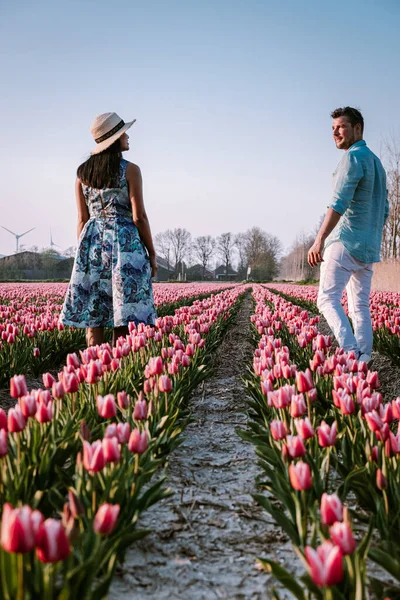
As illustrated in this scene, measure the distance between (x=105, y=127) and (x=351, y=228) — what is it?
223 cm

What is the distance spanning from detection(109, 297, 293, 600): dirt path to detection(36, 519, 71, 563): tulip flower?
511 mm

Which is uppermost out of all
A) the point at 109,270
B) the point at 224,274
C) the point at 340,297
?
the point at 224,274

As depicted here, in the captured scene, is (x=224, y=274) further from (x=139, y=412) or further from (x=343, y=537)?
(x=343, y=537)

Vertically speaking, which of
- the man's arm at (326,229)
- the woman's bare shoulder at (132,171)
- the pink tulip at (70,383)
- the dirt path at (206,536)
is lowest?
the dirt path at (206,536)

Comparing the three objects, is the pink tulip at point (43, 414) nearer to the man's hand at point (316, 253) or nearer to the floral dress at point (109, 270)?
the floral dress at point (109, 270)

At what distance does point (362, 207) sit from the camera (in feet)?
13.4

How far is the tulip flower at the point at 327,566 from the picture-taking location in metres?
1.02

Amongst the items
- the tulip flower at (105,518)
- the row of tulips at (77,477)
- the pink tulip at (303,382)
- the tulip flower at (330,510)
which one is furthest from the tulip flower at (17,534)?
the pink tulip at (303,382)

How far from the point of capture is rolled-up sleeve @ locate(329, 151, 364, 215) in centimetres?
388

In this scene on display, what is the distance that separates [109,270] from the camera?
4.41 meters

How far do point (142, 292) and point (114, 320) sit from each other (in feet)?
1.14

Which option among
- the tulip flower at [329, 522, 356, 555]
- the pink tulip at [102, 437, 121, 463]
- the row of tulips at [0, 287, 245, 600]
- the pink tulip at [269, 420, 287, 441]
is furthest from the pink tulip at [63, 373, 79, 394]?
the tulip flower at [329, 522, 356, 555]

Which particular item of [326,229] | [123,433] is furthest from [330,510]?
[326,229]

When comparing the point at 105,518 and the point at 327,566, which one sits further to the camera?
the point at 105,518
